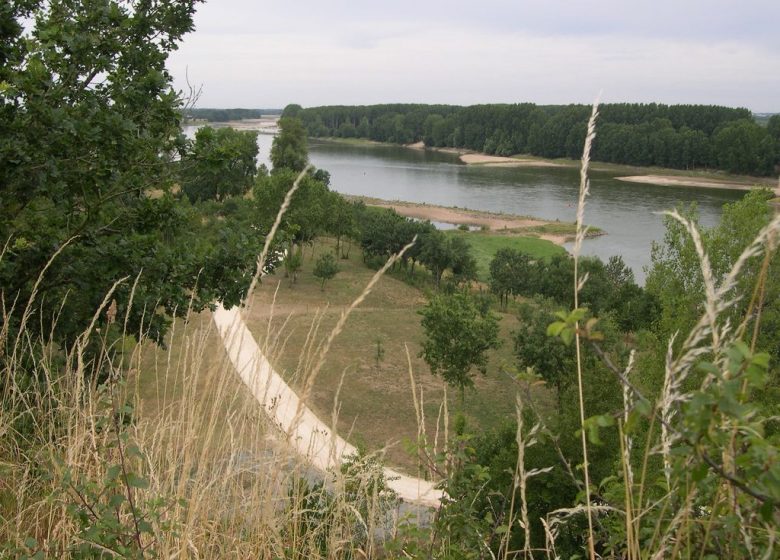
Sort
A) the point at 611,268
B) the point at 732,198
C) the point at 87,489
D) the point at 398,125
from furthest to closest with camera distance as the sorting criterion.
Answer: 1. the point at 398,125
2. the point at 732,198
3. the point at 611,268
4. the point at 87,489

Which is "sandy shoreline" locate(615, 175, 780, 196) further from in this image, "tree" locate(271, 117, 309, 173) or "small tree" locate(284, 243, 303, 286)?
"small tree" locate(284, 243, 303, 286)

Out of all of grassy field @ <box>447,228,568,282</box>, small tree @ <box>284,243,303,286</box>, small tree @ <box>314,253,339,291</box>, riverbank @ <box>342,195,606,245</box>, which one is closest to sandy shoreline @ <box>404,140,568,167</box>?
riverbank @ <box>342,195,606,245</box>

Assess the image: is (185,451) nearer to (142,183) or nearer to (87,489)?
(87,489)

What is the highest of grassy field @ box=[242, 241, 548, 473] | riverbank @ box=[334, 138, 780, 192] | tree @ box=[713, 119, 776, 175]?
tree @ box=[713, 119, 776, 175]

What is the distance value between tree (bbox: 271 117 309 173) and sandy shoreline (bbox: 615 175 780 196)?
3089 cm

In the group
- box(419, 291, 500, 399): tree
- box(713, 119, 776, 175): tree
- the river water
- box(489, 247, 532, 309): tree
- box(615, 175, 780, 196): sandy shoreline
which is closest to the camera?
box(419, 291, 500, 399): tree

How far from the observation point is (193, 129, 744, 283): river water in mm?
38250

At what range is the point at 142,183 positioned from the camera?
651cm

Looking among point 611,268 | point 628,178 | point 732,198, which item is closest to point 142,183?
point 611,268

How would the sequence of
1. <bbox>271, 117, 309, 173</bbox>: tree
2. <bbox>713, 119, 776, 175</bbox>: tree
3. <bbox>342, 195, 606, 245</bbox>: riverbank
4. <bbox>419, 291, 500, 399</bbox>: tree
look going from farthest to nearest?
1. <bbox>713, 119, 776, 175</bbox>: tree
2. <bbox>271, 117, 309, 173</bbox>: tree
3. <bbox>342, 195, 606, 245</bbox>: riverbank
4. <bbox>419, 291, 500, 399</bbox>: tree

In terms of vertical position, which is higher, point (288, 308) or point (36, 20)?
point (36, 20)

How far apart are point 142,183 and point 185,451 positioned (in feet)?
15.5

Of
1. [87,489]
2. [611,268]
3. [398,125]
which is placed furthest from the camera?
[398,125]

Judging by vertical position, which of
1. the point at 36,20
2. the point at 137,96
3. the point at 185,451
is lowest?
the point at 185,451
